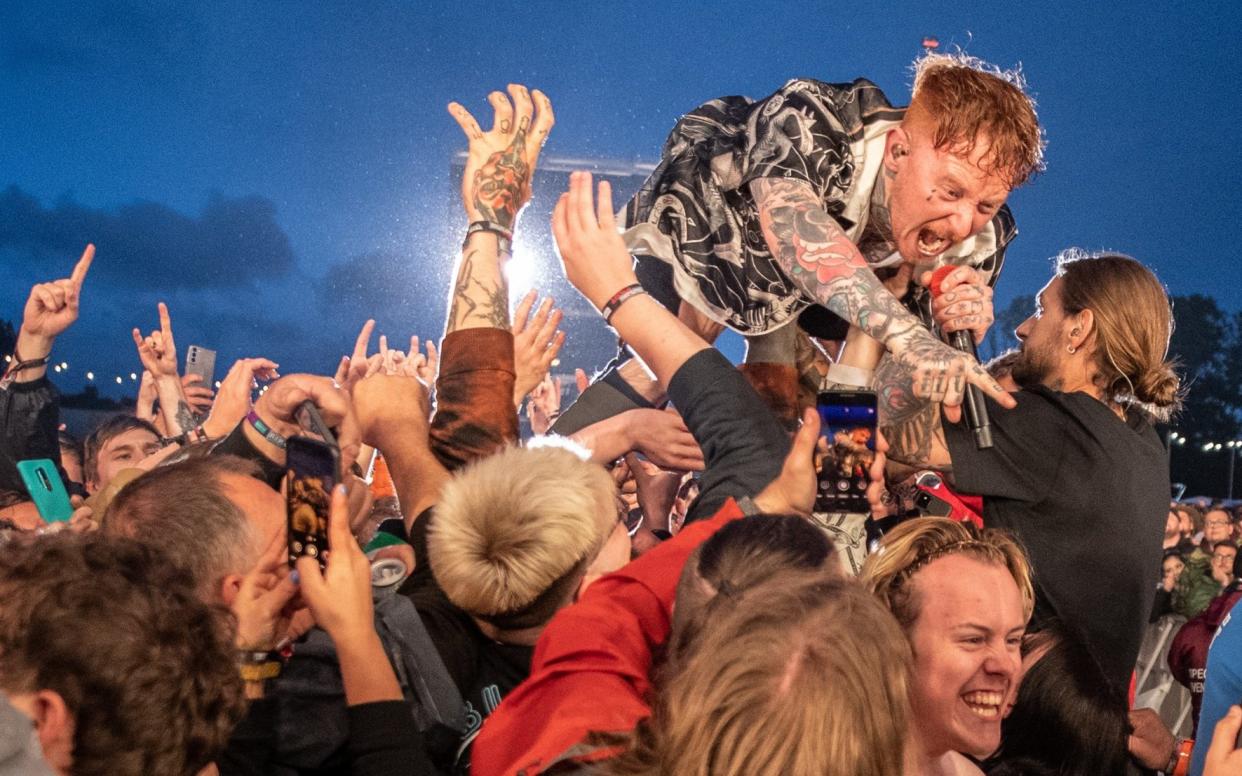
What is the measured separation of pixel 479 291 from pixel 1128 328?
1343 mm

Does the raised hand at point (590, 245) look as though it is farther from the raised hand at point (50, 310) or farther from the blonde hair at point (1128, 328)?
the raised hand at point (50, 310)

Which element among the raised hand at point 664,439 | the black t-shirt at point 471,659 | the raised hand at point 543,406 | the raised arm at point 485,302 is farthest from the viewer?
the raised hand at point 543,406

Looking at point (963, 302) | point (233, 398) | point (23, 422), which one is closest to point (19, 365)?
point (23, 422)

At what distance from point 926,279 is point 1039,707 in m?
0.90

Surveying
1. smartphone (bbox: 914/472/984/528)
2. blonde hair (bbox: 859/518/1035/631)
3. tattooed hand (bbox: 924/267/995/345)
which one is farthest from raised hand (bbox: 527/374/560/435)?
blonde hair (bbox: 859/518/1035/631)

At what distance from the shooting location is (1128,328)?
235 centimetres

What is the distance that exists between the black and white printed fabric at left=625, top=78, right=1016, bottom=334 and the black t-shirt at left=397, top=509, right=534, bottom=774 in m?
1.18

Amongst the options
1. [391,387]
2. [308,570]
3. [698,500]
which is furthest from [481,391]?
[308,570]

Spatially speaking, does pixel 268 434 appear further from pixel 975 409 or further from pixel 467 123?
pixel 975 409

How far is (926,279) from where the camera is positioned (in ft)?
8.05

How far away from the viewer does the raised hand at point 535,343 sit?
329 cm

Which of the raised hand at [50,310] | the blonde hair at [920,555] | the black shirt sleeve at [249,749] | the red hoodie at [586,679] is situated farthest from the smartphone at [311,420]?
the raised hand at [50,310]

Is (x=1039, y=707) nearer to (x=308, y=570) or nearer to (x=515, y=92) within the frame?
(x=308, y=570)

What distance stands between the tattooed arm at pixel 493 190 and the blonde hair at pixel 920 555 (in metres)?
0.88
